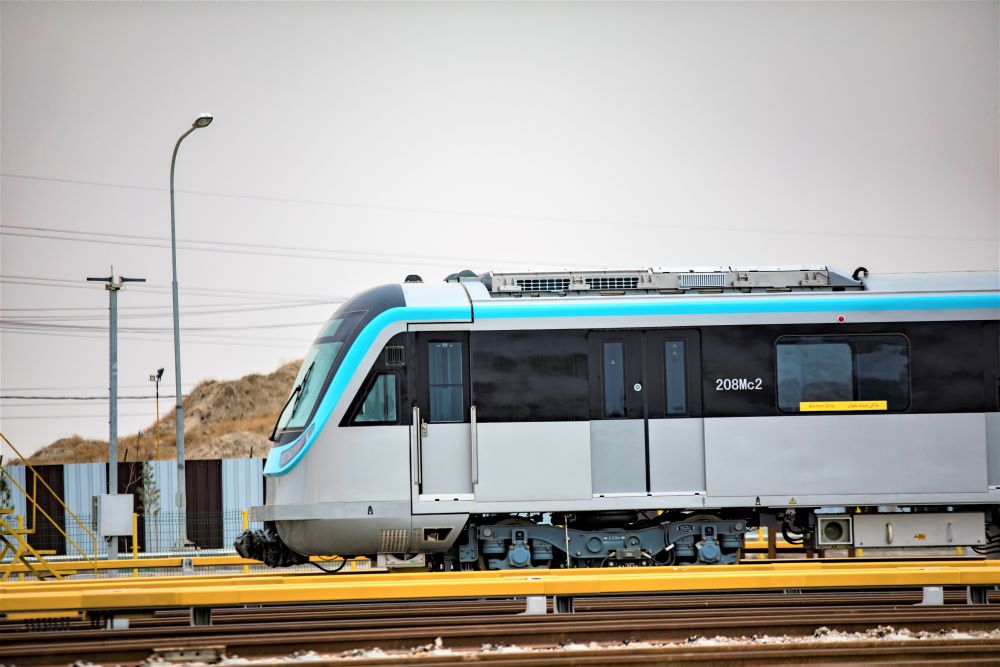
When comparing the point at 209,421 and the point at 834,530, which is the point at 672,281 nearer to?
the point at 834,530

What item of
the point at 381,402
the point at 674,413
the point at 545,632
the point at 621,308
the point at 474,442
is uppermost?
the point at 621,308

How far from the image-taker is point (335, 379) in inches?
600

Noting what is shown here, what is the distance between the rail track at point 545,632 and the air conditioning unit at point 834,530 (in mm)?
3173

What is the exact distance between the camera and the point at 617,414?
15469 millimetres

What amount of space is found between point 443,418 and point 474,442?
518 millimetres

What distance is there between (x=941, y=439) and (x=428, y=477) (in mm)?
6820

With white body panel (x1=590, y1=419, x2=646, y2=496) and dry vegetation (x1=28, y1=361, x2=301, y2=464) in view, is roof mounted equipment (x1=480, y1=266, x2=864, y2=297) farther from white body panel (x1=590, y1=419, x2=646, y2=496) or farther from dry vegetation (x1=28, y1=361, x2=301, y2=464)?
dry vegetation (x1=28, y1=361, x2=301, y2=464)

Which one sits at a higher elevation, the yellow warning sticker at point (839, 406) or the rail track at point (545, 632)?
the yellow warning sticker at point (839, 406)

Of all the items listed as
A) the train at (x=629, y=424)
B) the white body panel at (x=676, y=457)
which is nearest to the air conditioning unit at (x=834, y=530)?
the train at (x=629, y=424)

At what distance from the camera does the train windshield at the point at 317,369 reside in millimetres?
15406

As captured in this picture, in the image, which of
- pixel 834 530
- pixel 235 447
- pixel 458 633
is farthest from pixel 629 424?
pixel 235 447

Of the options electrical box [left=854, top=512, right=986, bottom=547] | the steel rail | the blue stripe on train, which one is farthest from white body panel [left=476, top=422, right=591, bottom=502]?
the steel rail

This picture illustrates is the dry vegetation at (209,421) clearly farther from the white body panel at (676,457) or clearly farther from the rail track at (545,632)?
the rail track at (545,632)

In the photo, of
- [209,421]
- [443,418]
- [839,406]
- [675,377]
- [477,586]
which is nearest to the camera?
[477,586]
